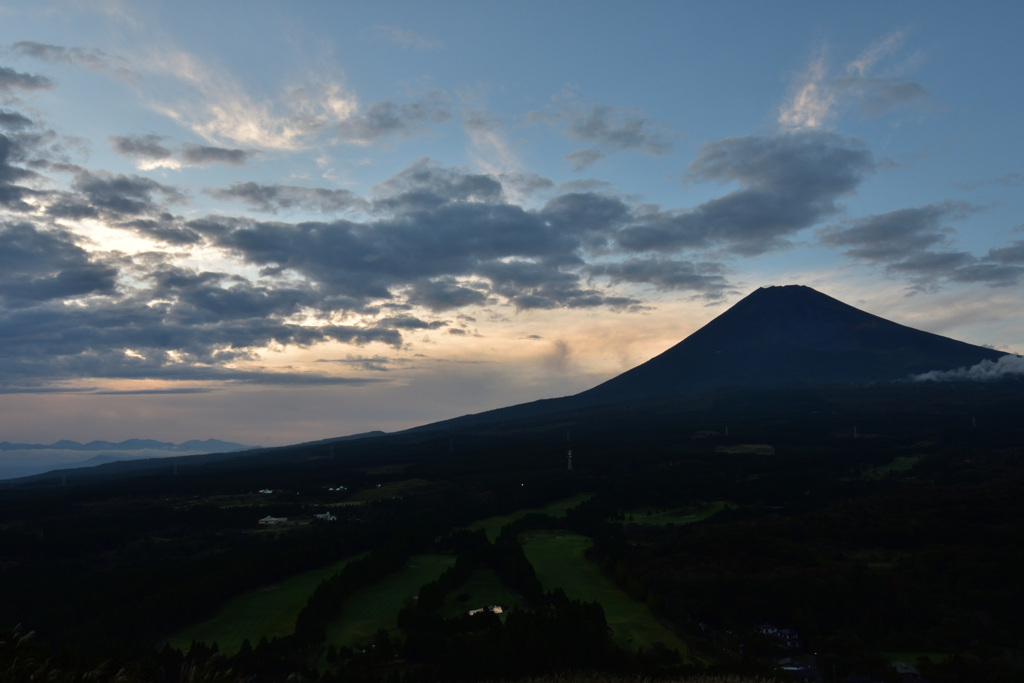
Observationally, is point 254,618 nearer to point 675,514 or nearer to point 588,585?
point 588,585

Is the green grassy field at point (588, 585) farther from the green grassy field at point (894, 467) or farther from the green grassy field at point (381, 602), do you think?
the green grassy field at point (894, 467)

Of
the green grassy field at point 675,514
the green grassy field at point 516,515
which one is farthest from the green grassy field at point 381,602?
the green grassy field at point 675,514

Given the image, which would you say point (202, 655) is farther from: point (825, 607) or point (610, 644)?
point (825, 607)

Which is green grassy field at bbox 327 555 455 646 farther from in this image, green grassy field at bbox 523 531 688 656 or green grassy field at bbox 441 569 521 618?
green grassy field at bbox 523 531 688 656

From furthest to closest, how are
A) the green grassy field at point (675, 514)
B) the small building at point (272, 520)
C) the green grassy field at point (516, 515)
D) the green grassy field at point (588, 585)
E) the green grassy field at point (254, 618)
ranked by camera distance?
the small building at point (272, 520) < the green grassy field at point (675, 514) < the green grassy field at point (516, 515) < the green grassy field at point (254, 618) < the green grassy field at point (588, 585)

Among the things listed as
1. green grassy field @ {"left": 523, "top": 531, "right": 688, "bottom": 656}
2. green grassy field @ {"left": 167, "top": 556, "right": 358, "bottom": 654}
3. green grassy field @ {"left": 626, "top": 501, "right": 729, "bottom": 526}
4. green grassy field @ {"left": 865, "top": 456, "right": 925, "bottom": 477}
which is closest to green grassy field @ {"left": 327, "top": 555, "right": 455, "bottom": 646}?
green grassy field @ {"left": 167, "top": 556, "right": 358, "bottom": 654}

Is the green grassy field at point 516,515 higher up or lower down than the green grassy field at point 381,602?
higher up

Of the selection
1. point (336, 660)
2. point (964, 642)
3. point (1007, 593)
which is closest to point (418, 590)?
point (336, 660)
